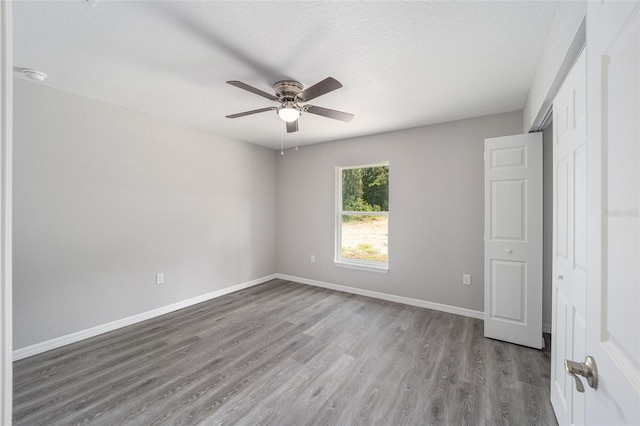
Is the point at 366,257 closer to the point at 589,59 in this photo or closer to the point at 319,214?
the point at 319,214

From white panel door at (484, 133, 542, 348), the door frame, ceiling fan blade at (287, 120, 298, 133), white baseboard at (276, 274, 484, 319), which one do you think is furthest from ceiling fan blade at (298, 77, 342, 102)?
white baseboard at (276, 274, 484, 319)

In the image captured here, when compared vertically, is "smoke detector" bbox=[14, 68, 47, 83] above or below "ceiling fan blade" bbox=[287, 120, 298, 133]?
above

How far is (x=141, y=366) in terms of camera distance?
2301 mm

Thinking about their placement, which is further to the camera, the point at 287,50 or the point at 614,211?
the point at 287,50

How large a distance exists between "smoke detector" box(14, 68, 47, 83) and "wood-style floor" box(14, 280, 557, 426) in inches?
99.4

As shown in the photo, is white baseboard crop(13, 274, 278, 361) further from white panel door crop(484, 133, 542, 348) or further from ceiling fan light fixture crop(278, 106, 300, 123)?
white panel door crop(484, 133, 542, 348)

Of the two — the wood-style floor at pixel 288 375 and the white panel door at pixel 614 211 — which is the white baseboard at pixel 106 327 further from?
the white panel door at pixel 614 211

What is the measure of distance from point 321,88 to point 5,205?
72.5 inches

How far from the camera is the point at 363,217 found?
4422 millimetres

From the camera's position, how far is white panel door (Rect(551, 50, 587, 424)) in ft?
4.32

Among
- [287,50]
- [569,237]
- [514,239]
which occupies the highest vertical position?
[287,50]

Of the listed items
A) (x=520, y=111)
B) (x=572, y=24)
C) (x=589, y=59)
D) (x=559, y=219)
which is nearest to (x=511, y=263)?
(x=559, y=219)

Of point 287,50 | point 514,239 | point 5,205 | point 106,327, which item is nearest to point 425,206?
point 514,239

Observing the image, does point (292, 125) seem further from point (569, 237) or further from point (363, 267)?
point (363, 267)
